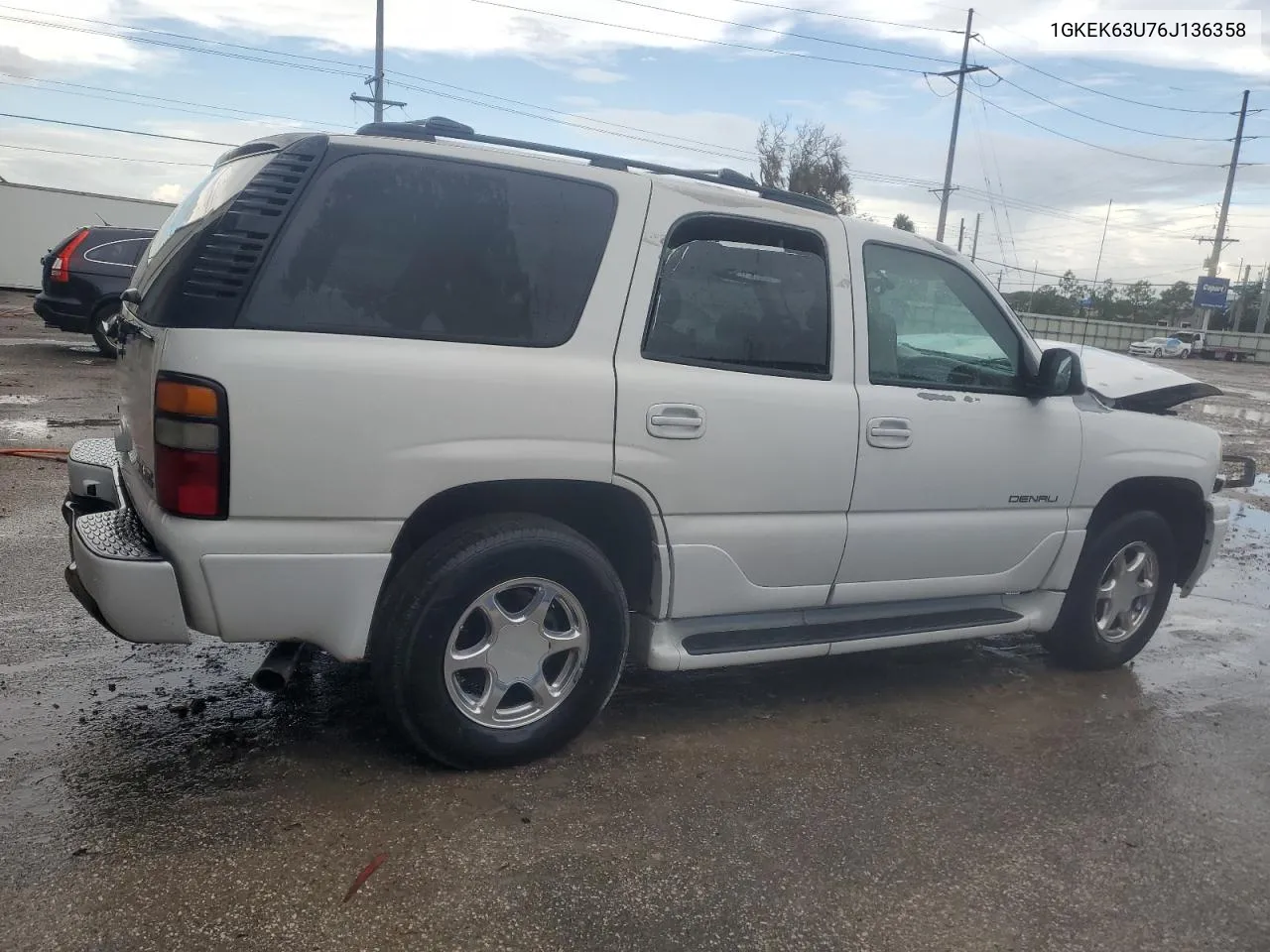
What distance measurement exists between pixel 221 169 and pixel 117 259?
35.4 ft

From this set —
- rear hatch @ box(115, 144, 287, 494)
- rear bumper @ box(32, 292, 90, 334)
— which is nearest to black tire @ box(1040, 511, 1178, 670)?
rear hatch @ box(115, 144, 287, 494)

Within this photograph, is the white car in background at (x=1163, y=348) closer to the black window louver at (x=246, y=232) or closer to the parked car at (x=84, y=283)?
the parked car at (x=84, y=283)

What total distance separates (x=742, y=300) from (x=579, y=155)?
765mm

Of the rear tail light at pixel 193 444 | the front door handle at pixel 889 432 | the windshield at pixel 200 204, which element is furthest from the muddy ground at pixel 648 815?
the windshield at pixel 200 204

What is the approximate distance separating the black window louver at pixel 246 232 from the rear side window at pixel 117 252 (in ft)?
36.4

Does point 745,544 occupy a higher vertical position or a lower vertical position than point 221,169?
lower

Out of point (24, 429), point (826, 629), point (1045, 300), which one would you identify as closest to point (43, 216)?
point (24, 429)

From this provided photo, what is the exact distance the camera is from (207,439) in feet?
9.18

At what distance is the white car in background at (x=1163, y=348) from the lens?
55.0 metres

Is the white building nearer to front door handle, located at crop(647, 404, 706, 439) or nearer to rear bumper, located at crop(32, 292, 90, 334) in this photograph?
rear bumper, located at crop(32, 292, 90, 334)

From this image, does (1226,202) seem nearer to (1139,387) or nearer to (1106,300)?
(1106,300)

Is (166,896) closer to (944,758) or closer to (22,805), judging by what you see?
(22,805)

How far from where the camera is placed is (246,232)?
9.53 ft

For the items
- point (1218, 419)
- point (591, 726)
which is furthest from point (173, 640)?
point (1218, 419)
